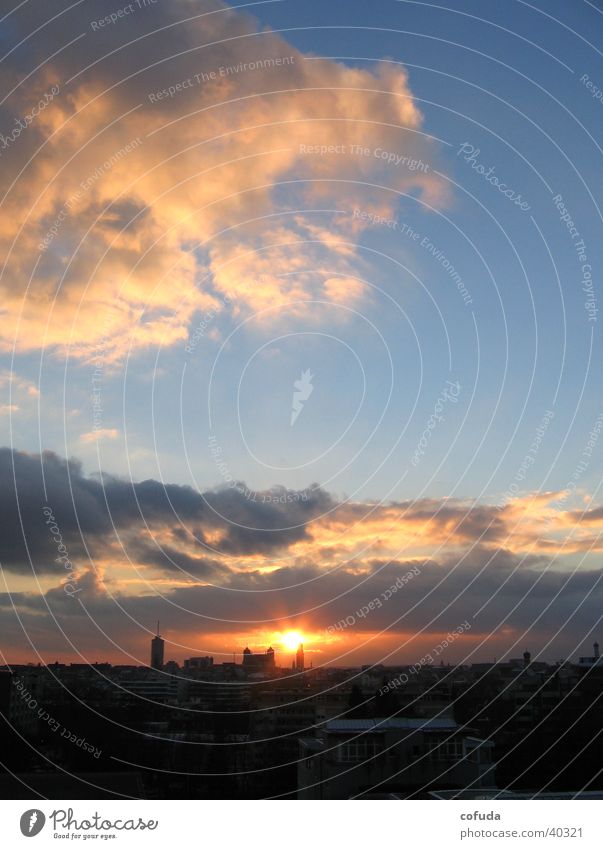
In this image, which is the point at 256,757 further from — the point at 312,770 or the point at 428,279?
the point at 428,279

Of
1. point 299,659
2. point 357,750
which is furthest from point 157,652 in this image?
point 357,750

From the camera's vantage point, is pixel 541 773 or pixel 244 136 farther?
pixel 541 773

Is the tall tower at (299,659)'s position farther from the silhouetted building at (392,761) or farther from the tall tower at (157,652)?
the tall tower at (157,652)
